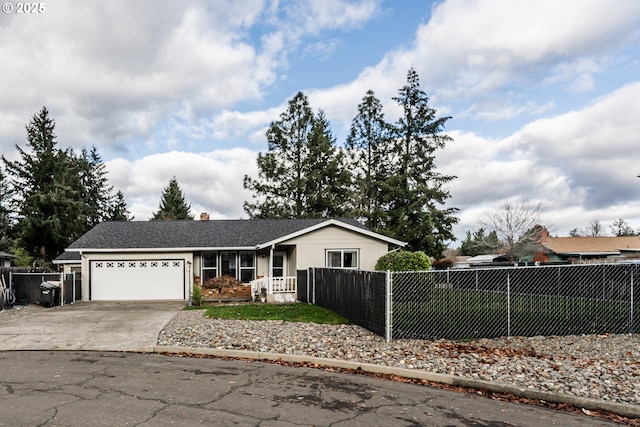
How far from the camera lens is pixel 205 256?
72.3 ft

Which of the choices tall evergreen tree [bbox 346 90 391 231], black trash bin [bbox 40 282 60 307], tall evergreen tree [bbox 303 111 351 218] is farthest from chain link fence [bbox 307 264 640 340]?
tall evergreen tree [bbox 303 111 351 218]

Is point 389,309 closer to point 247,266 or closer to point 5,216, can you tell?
point 247,266

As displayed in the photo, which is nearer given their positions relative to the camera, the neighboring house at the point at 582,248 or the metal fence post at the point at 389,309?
the metal fence post at the point at 389,309

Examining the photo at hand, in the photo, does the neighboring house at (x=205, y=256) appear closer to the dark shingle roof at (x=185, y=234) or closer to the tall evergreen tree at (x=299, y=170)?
the dark shingle roof at (x=185, y=234)

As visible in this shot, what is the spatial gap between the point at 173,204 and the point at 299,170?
66.0ft

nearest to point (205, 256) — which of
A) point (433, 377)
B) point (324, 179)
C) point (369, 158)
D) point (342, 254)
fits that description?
point (342, 254)

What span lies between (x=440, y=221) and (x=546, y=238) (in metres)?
17.6

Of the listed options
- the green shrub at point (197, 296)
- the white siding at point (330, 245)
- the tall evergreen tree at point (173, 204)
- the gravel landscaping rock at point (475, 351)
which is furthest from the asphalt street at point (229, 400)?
the tall evergreen tree at point (173, 204)

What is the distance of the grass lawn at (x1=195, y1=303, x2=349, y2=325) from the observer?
12.9 metres

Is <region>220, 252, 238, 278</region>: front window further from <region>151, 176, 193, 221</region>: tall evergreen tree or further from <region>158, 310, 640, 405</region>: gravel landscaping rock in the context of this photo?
<region>151, 176, 193, 221</region>: tall evergreen tree

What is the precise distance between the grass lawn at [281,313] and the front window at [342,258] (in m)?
3.69

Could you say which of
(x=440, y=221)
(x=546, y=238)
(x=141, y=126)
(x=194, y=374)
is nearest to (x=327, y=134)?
(x=440, y=221)

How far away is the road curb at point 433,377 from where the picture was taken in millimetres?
5801

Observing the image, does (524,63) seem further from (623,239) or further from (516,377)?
(623,239)
